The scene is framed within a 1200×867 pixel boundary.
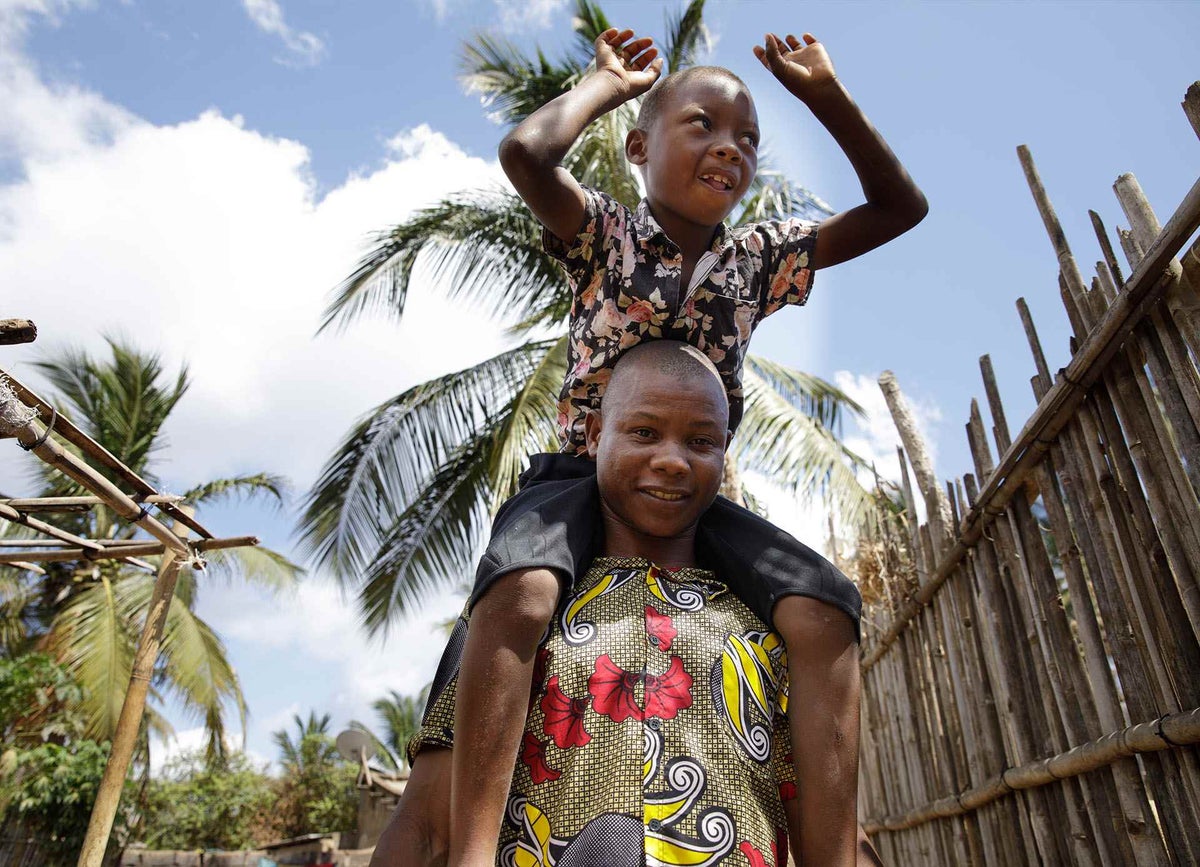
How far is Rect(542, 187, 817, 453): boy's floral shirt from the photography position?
7.22ft

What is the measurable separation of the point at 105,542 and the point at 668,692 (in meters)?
6.35

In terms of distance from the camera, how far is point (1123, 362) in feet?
8.78

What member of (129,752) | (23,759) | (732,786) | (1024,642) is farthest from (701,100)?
(23,759)

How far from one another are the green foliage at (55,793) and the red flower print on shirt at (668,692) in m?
13.4

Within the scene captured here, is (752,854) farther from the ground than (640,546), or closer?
closer

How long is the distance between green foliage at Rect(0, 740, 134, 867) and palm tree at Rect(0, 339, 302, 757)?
3.24ft

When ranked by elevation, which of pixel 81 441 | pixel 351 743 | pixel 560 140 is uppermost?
pixel 351 743

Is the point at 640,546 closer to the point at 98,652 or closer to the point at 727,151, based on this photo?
the point at 727,151

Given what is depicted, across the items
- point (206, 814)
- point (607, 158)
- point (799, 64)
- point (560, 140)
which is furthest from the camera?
point (206, 814)

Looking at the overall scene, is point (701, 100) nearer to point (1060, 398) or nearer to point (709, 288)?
point (709, 288)

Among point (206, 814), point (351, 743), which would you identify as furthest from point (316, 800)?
point (351, 743)

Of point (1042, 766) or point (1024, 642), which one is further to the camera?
point (1024, 642)

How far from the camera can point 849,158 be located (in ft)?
8.16

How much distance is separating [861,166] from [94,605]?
48.0ft
